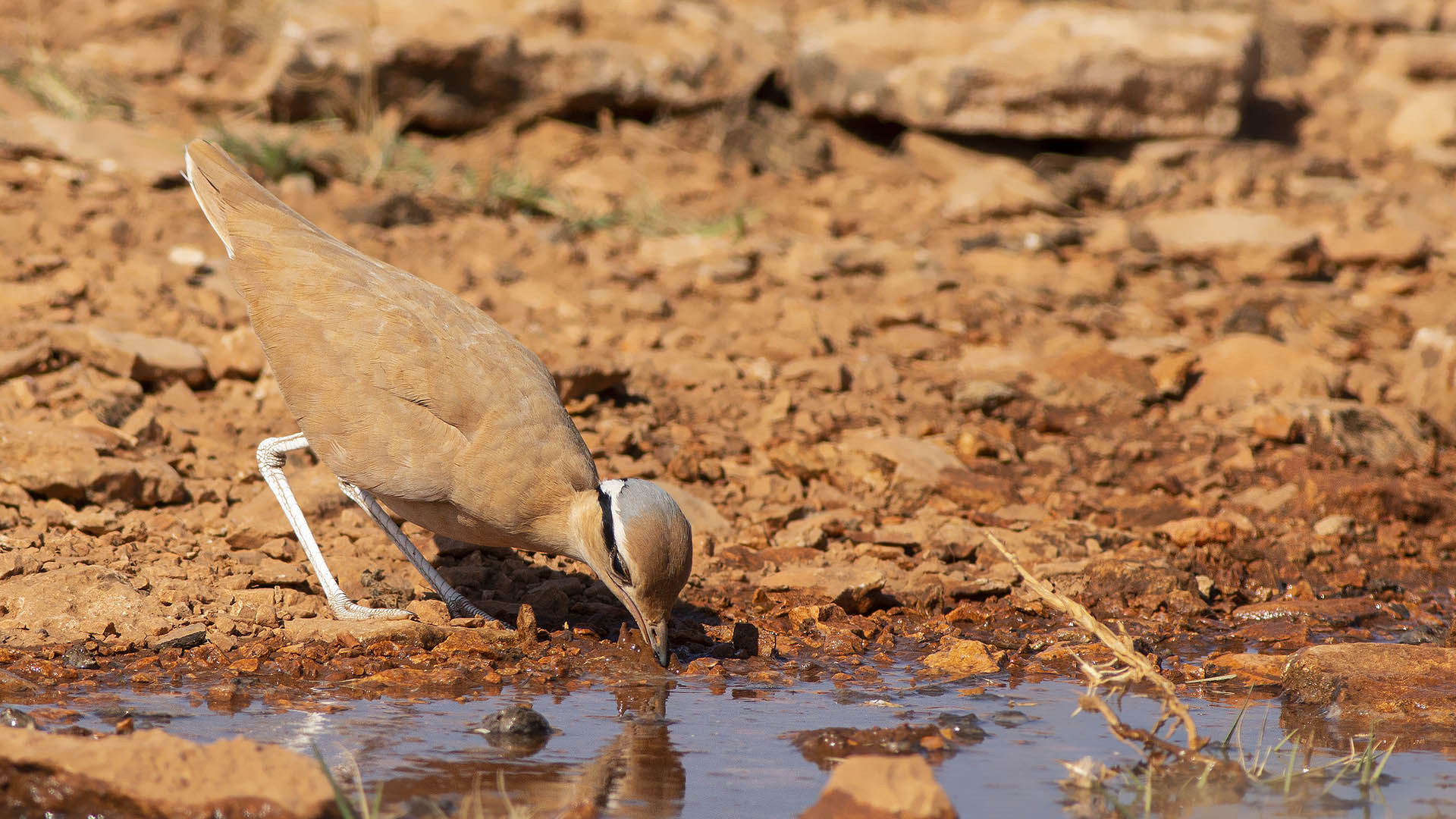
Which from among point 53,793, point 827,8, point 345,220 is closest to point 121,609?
point 53,793

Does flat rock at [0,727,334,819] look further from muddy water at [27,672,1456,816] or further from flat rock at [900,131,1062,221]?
flat rock at [900,131,1062,221]

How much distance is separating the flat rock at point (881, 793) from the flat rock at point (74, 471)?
4219 mm

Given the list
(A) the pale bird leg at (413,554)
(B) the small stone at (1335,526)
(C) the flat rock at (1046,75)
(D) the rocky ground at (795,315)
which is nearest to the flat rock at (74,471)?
(D) the rocky ground at (795,315)

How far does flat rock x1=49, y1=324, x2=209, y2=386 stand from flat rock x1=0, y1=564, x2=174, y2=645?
81.7 inches

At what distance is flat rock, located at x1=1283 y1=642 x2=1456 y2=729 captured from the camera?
204 inches

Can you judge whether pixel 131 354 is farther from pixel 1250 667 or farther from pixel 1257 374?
pixel 1257 374

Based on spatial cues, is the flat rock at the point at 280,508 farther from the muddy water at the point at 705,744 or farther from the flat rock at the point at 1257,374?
the flat rock at the point at 1257,374

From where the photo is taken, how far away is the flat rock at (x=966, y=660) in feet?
18.9

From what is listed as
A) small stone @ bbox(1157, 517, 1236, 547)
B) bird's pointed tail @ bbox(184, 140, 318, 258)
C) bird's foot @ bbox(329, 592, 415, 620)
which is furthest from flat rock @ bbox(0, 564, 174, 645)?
small stone @ bbox(1157, 517, 1236, 547)

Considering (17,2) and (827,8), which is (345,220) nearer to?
(17,2)

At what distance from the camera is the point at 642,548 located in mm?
5250

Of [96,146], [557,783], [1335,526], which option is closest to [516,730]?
[557,783]

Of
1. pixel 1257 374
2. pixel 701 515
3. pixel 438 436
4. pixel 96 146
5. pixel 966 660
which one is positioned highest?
pixel 96 146

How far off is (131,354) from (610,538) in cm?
364
